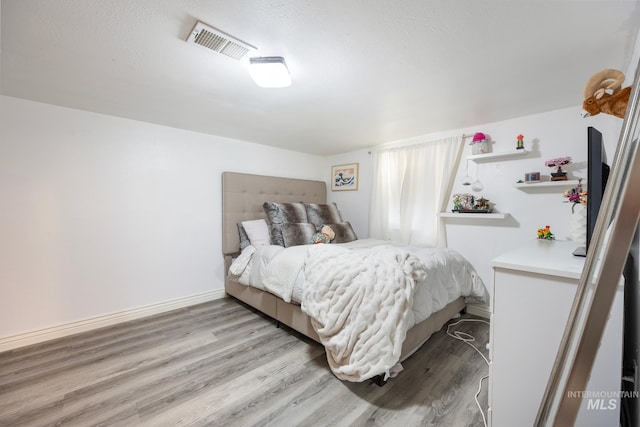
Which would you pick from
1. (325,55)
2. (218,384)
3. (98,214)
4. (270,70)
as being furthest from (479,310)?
(98,214)

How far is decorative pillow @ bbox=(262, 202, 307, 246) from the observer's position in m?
2.89

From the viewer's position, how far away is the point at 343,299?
1.69 meters

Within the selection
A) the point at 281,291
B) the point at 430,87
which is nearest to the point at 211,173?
the point at 281,291

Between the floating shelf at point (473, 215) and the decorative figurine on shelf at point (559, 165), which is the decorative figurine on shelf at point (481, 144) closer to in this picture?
the decorative figurine on shelf at point (559, 165)


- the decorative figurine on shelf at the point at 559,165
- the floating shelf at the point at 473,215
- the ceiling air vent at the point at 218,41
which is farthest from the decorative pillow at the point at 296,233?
the decorative figurine on shelf at the point at 559,165

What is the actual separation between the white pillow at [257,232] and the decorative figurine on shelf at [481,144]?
249 centimetres

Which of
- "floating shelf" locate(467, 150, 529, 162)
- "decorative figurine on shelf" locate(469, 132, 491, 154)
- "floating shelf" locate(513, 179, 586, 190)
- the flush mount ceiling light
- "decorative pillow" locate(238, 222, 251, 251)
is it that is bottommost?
"decorative pillow" locate(238, 222, 251, 251)

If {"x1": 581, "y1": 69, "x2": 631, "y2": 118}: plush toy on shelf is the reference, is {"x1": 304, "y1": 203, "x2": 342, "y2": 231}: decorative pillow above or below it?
below

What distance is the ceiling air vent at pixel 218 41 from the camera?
1251 mm

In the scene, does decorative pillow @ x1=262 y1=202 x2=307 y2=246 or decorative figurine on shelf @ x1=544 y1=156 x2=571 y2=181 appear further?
decorative pillow @ x1=262 y1=202 x2=307 y2=246

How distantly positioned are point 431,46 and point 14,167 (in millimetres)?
3237

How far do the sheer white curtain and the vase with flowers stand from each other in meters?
1.02

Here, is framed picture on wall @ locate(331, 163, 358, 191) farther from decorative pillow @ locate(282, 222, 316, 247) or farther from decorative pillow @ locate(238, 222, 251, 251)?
decorative pillow @ locate(238, 222, 251, 251)

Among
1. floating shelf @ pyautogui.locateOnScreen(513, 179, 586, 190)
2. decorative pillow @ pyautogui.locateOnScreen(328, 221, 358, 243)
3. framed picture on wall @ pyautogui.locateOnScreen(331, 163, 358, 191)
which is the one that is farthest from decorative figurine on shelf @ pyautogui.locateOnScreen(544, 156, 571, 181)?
framed picture on wall @ pyautogui.locateOnScreen(331, 163, 358, 191)
